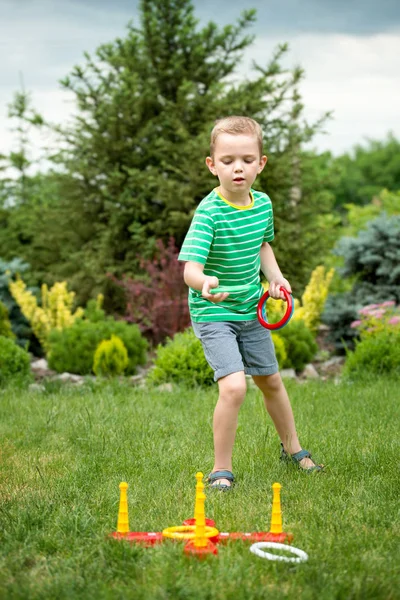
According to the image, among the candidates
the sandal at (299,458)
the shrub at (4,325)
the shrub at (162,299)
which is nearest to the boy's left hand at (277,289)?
the sandal at (299,458)

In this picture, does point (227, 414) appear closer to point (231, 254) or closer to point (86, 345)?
point (231, 254)

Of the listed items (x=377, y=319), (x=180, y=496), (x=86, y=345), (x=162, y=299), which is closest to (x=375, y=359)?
(x=377, y=319)

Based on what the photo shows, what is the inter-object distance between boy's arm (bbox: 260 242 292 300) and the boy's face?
1.42ft

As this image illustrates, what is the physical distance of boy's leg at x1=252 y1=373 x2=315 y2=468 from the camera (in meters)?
3.84

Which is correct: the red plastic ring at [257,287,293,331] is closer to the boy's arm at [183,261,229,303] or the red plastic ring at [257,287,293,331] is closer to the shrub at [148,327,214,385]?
the boy's arm at [183,261,229,303]

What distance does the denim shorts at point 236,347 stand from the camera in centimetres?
361

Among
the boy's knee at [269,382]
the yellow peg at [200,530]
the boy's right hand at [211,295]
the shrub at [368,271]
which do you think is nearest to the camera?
the yellow peg at [200,530]

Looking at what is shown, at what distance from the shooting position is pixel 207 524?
9.30 feet

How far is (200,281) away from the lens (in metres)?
3.39

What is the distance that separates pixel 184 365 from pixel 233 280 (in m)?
2.94

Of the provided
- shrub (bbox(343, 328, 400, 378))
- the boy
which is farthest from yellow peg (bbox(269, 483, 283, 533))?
shrub (bbox(343, 328, 400, 378))

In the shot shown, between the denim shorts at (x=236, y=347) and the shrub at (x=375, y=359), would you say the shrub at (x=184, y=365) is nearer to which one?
the shrub at (x=375, y=359)

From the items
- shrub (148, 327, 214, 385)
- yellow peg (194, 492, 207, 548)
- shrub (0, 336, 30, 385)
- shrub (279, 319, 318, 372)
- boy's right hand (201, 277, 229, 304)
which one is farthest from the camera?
shrub (279, 319, 318, 372)

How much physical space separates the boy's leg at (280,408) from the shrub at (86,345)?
12.8 ft
